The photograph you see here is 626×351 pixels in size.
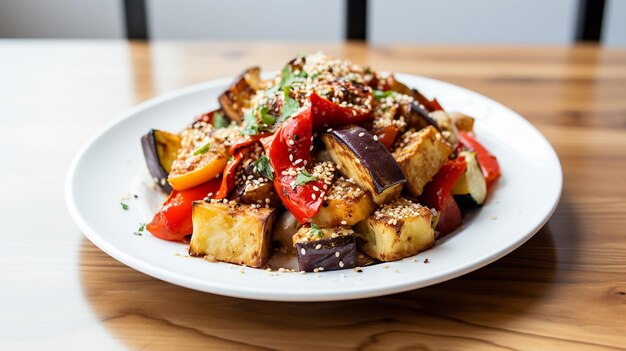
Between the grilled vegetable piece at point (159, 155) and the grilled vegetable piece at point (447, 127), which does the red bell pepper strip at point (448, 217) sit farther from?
the grilled vegetable piece at point (159, 155)

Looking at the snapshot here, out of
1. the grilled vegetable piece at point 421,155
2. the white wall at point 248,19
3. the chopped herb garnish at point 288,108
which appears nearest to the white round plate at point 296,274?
the grilled vegetable piece at point 421,155

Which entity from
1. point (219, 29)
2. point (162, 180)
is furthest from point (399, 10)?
point (162, 180)

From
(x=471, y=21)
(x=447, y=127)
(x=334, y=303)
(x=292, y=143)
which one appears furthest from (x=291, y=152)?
(x=471, y=21)

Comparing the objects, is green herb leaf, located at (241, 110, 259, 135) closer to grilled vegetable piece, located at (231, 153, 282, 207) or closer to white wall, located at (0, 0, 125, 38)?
grilled vegetable piece, located at (231, 153, 282, 207)

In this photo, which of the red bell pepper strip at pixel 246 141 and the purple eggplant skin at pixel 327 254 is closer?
the purple eggplant skin at pixel 327 254

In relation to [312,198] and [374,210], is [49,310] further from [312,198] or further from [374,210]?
[374,210]

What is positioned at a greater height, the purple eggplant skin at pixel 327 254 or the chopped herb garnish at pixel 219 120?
the chopped herb garnish at pixel 219 120
